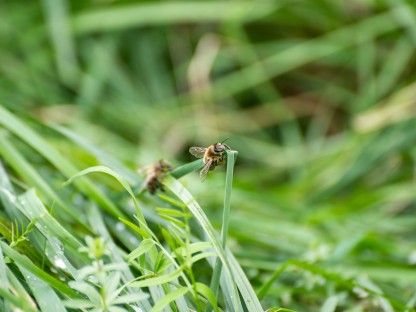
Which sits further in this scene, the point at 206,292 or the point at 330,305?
the point at 330,305

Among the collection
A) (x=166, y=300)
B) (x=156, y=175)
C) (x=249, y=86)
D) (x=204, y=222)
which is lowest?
(x=166, y=300)

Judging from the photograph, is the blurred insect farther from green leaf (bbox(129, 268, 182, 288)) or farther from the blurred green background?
the blurred green background

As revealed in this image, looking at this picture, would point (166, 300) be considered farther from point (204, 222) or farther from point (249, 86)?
point (249, 86)

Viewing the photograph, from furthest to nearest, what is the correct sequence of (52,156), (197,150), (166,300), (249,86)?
(249,86) → (52,156) → (197,150) → (166,300)

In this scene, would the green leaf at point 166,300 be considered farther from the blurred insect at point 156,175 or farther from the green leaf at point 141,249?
the blurred insect at point 156,175

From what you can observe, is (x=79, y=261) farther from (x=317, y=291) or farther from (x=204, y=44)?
→ (x=204, y=44)

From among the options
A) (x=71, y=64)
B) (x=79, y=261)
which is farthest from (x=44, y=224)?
(x=71, y=64)

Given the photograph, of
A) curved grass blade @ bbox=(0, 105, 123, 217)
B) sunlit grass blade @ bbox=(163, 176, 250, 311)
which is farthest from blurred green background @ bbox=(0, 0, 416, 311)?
sunlit grass blade @ bbox=(163, 176, 250, 311)

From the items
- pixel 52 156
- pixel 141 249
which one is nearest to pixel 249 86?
pixel 52 156
